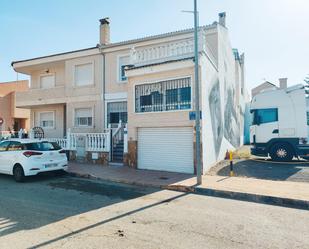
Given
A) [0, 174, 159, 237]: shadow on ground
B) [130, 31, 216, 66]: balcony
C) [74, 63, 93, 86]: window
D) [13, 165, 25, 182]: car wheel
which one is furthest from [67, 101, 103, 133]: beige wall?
[13, 165, 25, 182]: car wheel

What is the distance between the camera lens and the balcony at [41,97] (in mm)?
17125

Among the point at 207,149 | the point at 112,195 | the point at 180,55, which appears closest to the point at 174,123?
the point at 207,149

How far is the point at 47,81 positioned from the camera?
62.5 ft

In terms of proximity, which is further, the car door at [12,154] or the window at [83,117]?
the window at [83,117]

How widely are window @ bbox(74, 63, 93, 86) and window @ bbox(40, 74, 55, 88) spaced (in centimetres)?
303

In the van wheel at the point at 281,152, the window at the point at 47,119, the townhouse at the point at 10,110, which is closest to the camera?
the van wheel at the point at 281,152

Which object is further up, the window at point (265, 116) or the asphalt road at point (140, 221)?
the window at point (265, 116)

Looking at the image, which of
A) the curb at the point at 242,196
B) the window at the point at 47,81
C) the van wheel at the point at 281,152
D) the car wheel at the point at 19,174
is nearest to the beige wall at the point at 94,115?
the window at the point at 47,81

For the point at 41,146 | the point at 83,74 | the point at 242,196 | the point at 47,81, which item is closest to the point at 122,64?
the point at 83,74

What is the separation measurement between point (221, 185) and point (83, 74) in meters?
12.4

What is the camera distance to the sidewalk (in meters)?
6.75

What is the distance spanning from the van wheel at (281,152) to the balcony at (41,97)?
536 inches

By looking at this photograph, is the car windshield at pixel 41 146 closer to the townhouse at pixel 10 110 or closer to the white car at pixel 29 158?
the white car at pixel 29 158

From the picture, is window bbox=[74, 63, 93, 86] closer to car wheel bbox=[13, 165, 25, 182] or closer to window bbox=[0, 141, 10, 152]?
window bbox=[0, 141, 10, 152]
